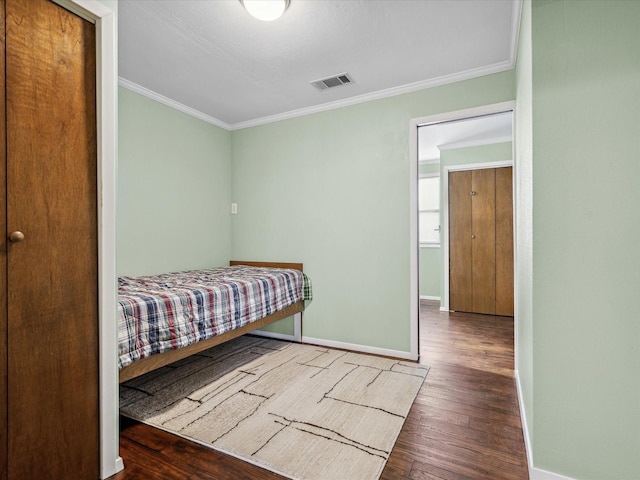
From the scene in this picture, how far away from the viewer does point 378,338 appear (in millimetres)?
3145

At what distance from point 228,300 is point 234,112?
2116 millimetres

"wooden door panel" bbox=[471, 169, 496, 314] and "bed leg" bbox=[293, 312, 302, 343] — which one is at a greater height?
"wooden door panel" bbox=[471, 169, 496, 314]

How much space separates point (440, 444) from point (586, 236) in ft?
3.99

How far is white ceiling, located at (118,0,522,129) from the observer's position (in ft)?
6.52

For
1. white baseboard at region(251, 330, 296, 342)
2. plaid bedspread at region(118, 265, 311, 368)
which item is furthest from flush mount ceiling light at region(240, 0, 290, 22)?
white baseboard at region(251, 330, 296, 342)

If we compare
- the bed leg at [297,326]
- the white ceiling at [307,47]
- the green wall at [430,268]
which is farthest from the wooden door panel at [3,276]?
the green wall at [430,268]

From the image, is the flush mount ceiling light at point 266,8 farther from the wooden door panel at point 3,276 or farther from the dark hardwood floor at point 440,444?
the dark hardwood floor at point 440,444

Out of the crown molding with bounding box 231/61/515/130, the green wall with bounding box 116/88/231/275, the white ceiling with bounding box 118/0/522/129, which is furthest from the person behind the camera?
the green wall with bounding box 116/88/231/275

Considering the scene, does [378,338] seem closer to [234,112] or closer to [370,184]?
[370,184]

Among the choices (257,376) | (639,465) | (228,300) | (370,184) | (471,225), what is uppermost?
(370,184)

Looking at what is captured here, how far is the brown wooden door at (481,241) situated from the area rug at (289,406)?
2387mm

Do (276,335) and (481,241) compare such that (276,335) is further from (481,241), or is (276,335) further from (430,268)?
(430,268)

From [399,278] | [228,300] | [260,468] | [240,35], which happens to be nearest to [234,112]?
[240,35]

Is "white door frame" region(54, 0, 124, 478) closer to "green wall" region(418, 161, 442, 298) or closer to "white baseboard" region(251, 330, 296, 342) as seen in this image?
"white baseboard" region(251, 330, 296, 342)
